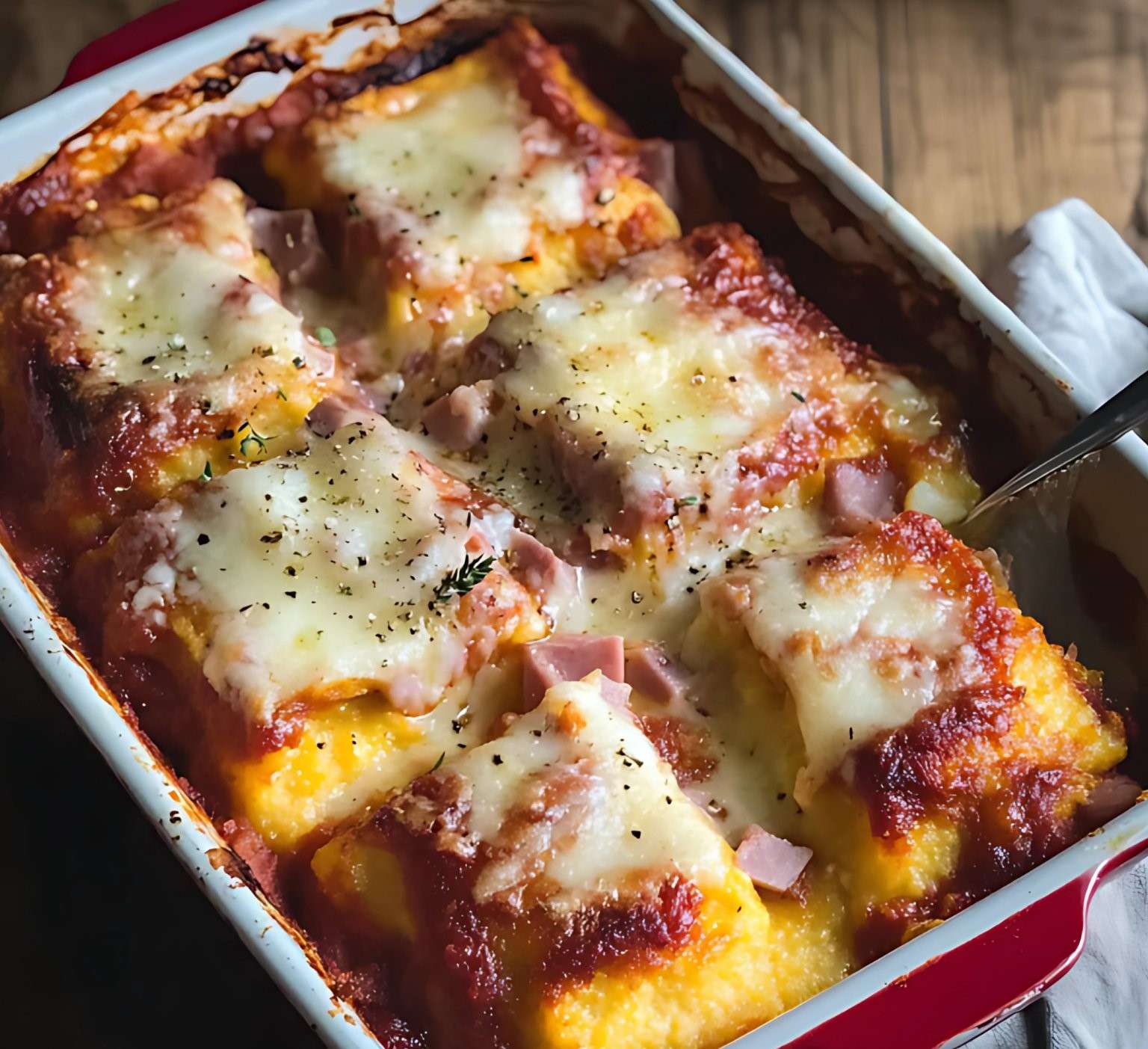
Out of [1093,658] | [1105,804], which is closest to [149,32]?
[1093,658]

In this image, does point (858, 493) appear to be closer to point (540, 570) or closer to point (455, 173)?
point (540, 570)

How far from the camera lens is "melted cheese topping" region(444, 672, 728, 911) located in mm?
1805

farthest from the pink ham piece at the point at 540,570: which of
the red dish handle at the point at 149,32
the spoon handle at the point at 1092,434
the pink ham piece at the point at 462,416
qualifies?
the red dish handle at the point at 149,32

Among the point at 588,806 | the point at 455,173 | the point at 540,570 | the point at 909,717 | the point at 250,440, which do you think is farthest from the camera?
the point at 455,173

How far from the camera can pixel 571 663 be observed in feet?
6.79

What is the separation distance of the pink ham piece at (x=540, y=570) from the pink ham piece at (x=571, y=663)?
13 cm

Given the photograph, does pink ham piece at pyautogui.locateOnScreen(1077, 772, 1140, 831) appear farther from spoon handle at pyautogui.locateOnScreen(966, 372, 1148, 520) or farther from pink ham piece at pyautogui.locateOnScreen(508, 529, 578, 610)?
pink ham piece at pyautogui.locateOnScreen(508, 529, 578, 610)

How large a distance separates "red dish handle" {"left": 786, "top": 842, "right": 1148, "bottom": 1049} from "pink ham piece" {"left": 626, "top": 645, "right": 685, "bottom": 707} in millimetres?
586

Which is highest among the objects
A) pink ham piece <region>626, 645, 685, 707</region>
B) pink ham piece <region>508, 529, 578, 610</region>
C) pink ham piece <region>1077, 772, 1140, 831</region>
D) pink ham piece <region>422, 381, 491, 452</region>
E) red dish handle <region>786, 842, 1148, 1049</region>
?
pink ham piece <region>422, 381, 491, 452</region>

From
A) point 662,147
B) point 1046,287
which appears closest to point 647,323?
point 662,147

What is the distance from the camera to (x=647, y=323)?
95.8 inches

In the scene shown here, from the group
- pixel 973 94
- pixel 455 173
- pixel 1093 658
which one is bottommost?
pixel 1093 658

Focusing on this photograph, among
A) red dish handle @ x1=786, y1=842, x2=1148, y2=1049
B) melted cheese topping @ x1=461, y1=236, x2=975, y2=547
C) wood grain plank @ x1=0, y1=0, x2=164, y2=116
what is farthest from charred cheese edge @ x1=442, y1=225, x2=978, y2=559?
wood grain plank @ x1=0, y1=0, x2=164, y2=116

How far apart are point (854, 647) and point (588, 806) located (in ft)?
1.40
